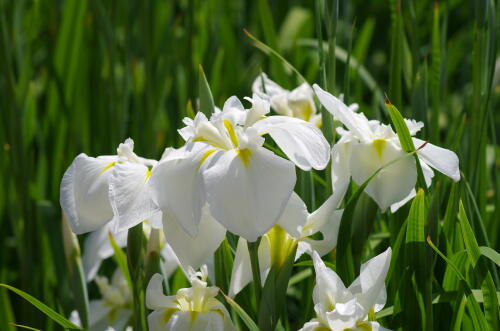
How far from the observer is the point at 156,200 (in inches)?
26.0

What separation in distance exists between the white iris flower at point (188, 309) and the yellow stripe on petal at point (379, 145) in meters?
0.24

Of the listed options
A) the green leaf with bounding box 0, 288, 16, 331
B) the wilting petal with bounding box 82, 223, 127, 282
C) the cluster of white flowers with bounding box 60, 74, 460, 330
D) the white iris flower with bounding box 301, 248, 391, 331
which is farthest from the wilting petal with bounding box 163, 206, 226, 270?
the green leaf with bounding box 0, 288, 16, 331

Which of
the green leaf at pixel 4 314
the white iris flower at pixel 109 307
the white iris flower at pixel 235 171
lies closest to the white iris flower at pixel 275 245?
the white iris flower at pixel 235 171

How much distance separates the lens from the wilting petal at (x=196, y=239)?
71 cm

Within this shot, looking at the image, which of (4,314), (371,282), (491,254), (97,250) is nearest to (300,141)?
(371,282)

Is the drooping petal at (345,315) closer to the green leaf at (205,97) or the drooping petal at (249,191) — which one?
the drooping petal at (249,191)

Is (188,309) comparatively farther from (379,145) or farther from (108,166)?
(379,145)

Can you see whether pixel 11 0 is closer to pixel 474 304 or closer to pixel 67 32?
pixel 67 32

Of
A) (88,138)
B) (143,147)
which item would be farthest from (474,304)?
(88,138)

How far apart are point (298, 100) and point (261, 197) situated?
44cm

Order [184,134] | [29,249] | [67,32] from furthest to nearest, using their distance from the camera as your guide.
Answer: [67,32]
[29,249]
[184,134]

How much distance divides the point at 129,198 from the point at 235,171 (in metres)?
0.13

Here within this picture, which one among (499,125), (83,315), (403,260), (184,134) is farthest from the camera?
(499,125)

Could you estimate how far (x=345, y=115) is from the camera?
78cm
